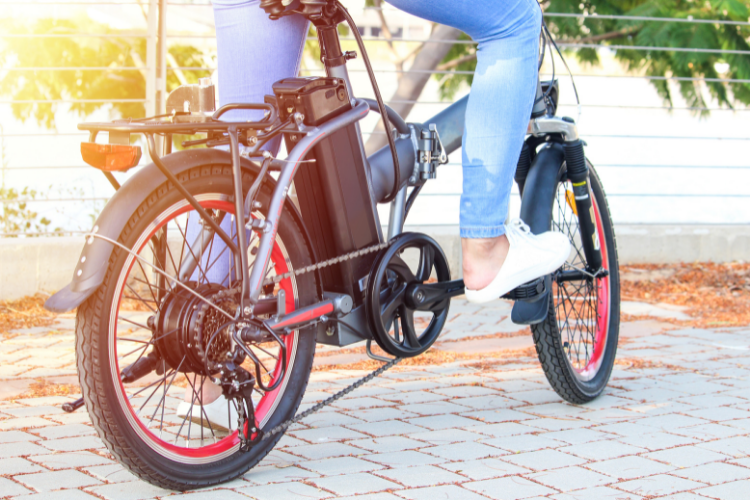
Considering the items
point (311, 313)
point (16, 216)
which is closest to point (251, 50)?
point (311, 313)

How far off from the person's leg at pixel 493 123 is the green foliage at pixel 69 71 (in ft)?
13.8

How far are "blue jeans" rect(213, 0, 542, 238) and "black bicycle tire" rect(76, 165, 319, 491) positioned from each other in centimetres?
46

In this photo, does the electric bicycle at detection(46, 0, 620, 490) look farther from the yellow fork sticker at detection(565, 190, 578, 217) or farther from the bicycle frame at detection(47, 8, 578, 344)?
the yellow fork sticker at detection(565, 190, 578, 217)

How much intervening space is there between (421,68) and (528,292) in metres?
4.38

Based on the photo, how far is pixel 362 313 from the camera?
2.42 metres

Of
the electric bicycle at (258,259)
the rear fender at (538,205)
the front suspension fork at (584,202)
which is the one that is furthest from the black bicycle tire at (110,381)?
the front suspension fork at (584,202)

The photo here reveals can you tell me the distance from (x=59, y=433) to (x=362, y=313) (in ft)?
3.10

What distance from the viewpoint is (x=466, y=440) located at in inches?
100

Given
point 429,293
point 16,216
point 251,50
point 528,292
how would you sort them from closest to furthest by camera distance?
point 251,50 → point 429,293 → point 528,292 → point 16,216

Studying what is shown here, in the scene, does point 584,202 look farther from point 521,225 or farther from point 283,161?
point 283,161

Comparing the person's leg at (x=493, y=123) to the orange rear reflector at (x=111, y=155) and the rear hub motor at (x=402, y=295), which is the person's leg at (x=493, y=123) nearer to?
the rear hub motor at (x=402, y=295)

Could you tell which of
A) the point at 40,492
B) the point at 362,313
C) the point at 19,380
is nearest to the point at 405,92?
the point at 19,380

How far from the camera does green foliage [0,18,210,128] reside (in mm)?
→ 6219

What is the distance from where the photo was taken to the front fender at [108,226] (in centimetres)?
184
